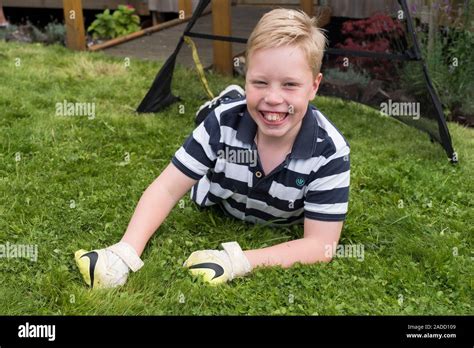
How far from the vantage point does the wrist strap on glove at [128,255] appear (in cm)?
235

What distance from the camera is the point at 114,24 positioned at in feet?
23.9

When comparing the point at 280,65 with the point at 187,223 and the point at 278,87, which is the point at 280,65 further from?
the point at 187,223

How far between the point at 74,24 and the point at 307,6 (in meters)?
2.52

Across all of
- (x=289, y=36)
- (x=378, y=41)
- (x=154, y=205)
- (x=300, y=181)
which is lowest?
(x=154, y=205)

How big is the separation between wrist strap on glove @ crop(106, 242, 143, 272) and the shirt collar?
26.3 inches

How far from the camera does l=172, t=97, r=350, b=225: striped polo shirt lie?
249 cm

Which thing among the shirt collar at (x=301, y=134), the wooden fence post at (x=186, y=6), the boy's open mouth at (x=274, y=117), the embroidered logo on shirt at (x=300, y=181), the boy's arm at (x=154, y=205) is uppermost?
the wooden fence post at (x=186, y=6)

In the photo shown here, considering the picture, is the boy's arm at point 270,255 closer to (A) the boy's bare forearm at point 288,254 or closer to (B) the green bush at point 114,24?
(A) the boy's bare forearm at point 288,254

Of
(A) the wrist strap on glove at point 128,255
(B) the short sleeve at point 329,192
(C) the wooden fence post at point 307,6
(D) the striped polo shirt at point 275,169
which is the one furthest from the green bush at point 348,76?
(A) the wrist strap on glove at point 128,255

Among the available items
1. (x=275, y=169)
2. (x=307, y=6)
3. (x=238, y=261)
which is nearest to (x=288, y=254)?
(x=238, y=261)

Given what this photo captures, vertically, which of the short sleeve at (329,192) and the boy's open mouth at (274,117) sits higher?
the boy's open mouth at (274,117)

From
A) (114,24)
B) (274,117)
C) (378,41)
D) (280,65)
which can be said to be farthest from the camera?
(114,24)

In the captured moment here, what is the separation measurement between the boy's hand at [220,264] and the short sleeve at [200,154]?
0.37 m

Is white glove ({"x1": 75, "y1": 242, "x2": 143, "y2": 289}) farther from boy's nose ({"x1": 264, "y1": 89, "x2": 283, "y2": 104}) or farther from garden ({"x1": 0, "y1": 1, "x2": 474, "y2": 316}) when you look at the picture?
boy's nose ({"x1": 264, "y1": 89, "x2": 283, "y2": 104})
